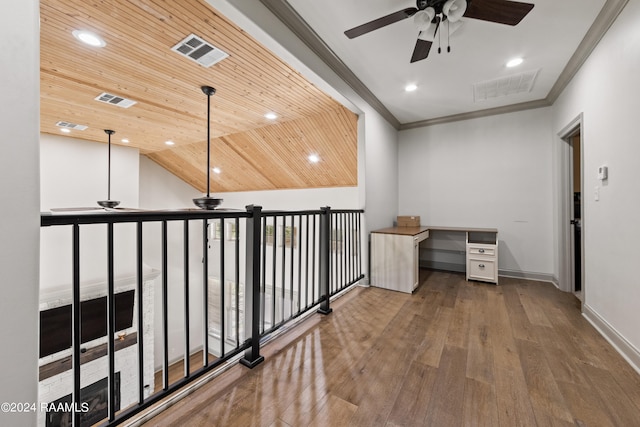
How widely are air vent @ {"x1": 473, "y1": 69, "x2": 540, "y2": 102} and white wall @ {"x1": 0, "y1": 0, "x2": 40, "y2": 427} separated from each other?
396 cm

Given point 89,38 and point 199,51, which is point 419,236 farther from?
point 89,38

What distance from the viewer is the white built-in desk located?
10.8ft

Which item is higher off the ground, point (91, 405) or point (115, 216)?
point (115, 216)

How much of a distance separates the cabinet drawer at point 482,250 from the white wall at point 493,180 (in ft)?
1.86

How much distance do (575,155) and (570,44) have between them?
1.73 metres

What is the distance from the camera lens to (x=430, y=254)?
4.50 m

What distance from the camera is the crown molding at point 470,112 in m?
2.00

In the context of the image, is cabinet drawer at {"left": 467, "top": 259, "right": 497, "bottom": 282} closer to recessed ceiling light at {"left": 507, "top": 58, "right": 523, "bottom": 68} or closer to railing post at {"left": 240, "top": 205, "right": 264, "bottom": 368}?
recessed ceiling light at {"left": 507, "top": 58, "right": 523, "bottom": 68}

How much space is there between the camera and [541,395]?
1.48m

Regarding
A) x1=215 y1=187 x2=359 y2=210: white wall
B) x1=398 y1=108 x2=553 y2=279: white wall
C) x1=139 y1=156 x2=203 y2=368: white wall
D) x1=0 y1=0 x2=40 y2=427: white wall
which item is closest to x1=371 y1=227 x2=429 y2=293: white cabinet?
x1=398 y1=108 x2=553 y2=279: white wall

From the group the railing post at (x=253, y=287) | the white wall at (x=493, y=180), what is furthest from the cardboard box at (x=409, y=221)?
the railing post at (x=253, y=287)

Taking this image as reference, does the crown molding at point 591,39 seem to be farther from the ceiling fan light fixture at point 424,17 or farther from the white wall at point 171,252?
the white wall at point 171,252

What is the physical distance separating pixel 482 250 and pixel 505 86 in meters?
2.18

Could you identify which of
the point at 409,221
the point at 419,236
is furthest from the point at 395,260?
the point at 409,221
